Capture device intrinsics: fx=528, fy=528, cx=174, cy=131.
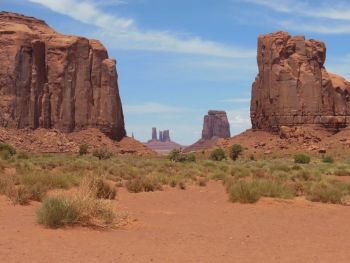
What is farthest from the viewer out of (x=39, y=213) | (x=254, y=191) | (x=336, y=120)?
(x=336, y=120)

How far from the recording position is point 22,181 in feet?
60.2

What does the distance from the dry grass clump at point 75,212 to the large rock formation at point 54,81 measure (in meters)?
68.1

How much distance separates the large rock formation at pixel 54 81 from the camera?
255 ft

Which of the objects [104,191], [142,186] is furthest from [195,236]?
[142,186]

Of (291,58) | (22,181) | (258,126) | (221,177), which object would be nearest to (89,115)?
(258,126)

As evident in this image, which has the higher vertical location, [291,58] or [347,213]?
[291,58]

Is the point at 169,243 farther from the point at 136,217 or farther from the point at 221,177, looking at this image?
the point at 221,177

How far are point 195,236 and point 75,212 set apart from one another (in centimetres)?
248

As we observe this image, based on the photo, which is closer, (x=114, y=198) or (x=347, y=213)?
(x=347, y=213)

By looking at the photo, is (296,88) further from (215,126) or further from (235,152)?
(215,126)

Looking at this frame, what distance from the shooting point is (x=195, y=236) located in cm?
1071

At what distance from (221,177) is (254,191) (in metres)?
11.3

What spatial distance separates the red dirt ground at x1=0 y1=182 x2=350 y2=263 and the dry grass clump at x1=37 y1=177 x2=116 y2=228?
0.26 m

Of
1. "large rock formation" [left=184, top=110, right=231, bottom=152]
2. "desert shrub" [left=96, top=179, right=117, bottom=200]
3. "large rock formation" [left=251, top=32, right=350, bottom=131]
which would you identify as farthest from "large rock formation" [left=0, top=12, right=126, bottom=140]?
"large rock formation" [left=184, top=110, right=231, bottom=152]
